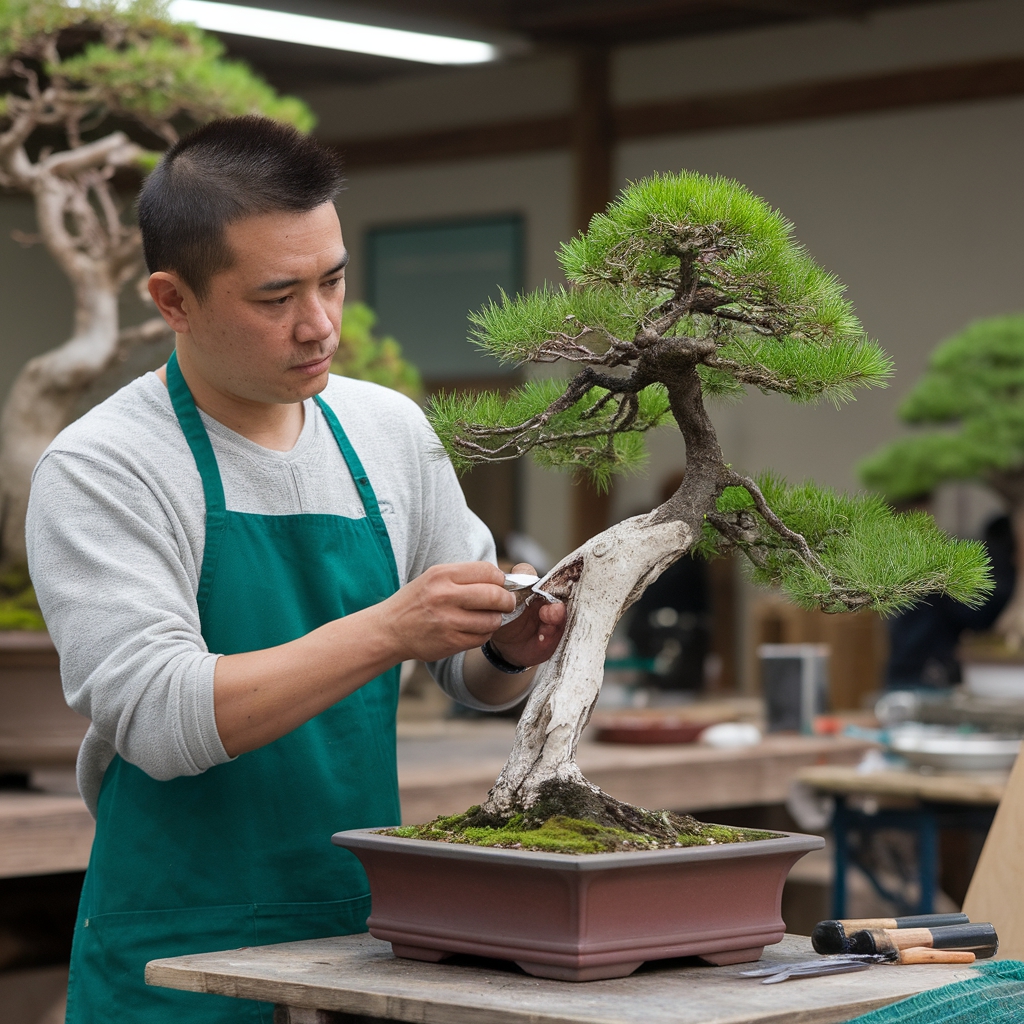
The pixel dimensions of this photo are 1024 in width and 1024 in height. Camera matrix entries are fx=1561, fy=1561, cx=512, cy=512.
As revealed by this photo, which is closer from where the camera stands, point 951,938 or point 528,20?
point 951,938

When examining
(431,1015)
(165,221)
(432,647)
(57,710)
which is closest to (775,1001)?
(431,1015)

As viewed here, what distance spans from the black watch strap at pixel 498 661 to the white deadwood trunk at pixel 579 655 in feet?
0.37

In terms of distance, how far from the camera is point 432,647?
1.17 meters

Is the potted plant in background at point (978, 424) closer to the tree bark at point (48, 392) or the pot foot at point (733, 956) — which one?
the tree bark at point (48, 392)

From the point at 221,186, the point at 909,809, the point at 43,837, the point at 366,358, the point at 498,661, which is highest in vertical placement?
the point at 366,358

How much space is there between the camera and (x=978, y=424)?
457 centimetres

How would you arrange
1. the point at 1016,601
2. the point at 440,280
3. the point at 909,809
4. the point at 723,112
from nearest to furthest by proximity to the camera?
the point at 909,809
the point at 1016,601
the point at 723,112
the point at 440,280

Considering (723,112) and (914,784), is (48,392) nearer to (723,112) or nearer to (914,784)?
(914,784)

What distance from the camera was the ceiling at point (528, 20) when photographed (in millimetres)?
6051

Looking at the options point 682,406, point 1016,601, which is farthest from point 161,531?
point 1016,601

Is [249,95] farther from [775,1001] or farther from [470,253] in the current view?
[470,253]

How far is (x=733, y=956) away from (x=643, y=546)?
33 centimetres

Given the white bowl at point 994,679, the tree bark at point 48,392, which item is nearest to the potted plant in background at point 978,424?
the white bowl at point 994,679

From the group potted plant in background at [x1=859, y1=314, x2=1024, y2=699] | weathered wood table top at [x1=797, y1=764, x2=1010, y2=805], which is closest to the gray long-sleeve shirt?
weathered wood table top at [x1=797, y1=764, x2=1010, y2=805]
